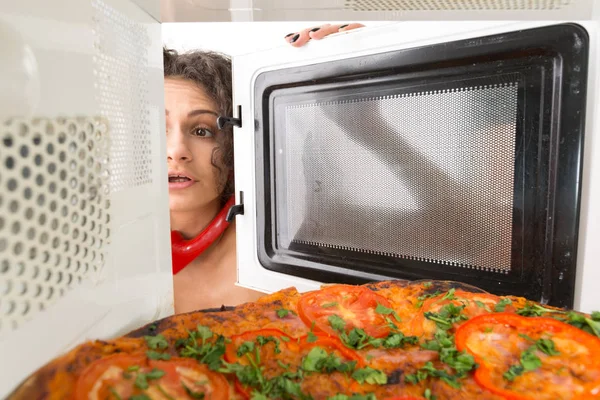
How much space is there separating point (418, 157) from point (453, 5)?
384 millimetres

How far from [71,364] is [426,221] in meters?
0.79

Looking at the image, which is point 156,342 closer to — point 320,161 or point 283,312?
point 283,312

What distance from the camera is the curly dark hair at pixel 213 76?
6.08 feet

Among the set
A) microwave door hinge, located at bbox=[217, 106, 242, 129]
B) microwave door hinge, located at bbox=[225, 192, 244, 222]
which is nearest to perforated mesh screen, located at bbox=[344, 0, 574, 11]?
microwave door hinge, located at bbox=[217, 106, 242, 129]

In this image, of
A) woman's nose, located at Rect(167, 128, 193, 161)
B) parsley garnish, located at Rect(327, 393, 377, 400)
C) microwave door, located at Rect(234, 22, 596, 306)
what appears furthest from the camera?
woman's nose, located at Rect(167, 128, 193, 161)

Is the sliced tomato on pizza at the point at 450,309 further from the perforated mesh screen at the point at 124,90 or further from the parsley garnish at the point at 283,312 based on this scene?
the perforated mesh screen at the point at 124,90

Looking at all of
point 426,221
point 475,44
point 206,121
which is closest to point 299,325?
point 426,221

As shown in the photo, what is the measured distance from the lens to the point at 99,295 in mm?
559

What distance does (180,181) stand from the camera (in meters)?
1.88

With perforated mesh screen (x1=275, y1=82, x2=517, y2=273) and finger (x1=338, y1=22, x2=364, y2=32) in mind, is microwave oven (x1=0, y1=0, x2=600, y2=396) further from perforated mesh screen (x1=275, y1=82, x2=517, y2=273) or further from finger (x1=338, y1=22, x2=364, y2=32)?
finger (x1=338, y1=22, x2=364, y2=32)

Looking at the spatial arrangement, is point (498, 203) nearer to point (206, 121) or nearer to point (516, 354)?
point (516, 354)

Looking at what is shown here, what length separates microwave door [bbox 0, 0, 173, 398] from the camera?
408 millimetres

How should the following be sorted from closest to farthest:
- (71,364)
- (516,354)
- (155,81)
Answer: (71,364) < (516,354) < (155,81)

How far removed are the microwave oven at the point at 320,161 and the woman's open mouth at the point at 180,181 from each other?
582 mm
